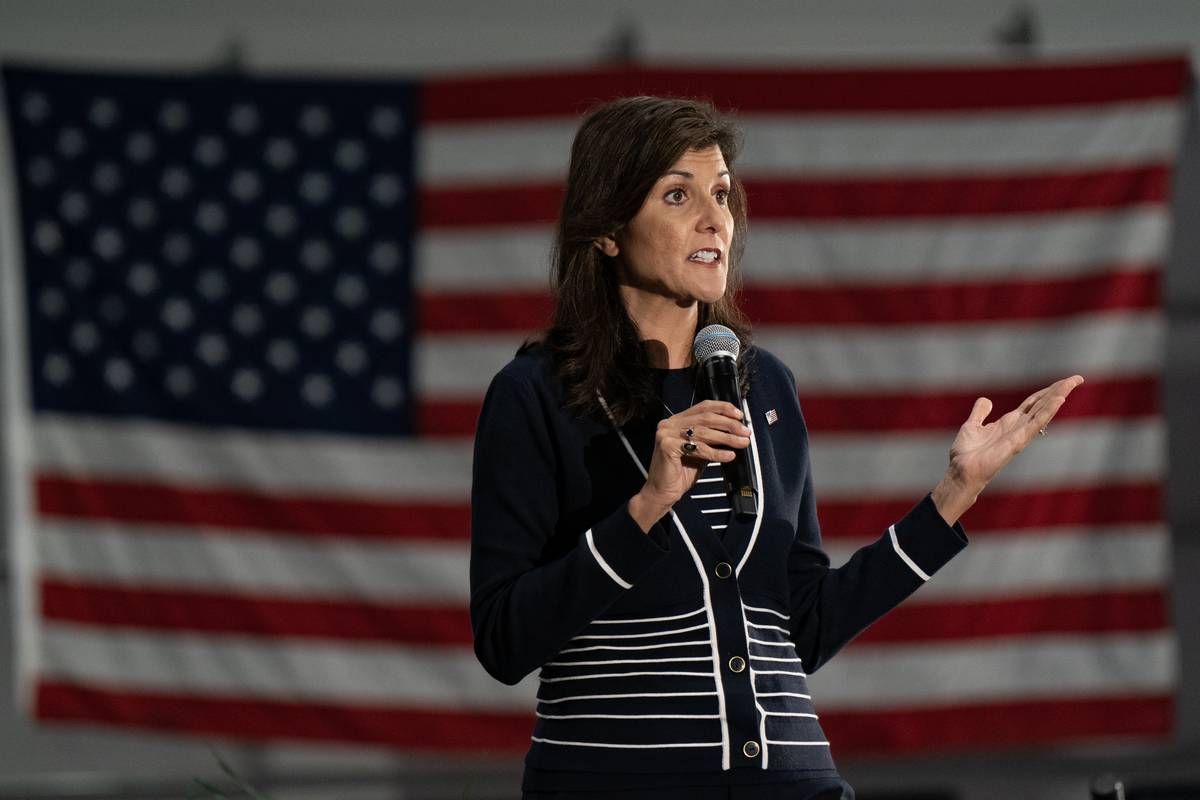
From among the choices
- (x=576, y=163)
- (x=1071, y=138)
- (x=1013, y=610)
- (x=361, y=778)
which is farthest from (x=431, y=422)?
(x=576, y=163)

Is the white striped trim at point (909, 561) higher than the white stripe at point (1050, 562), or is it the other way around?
the white striped trim at point (909, 561)

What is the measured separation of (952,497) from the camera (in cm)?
161

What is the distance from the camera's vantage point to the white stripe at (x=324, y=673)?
14.2ft

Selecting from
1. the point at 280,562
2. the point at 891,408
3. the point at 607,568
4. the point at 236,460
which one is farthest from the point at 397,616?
the point at 607,568

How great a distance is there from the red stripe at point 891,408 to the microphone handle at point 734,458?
280 cm

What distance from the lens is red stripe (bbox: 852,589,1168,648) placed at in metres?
4.23

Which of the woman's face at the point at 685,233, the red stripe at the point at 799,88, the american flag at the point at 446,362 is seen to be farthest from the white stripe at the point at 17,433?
the woman's face at the point at 685,233

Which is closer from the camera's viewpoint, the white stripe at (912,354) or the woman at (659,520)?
the woman at (659,520)

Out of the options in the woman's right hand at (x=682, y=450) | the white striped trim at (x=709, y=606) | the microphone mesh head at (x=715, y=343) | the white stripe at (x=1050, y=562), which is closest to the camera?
the woman's right hand at (x=682, y=450)

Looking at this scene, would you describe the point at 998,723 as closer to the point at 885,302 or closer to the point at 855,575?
the point at 885,302

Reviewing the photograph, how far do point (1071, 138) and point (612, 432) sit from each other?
3.17 metres

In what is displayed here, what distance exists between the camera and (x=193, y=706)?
4.37 meters

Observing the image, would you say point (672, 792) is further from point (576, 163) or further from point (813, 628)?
point (576, 163)

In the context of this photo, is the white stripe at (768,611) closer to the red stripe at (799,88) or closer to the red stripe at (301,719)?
the red stripe at (301,719)
